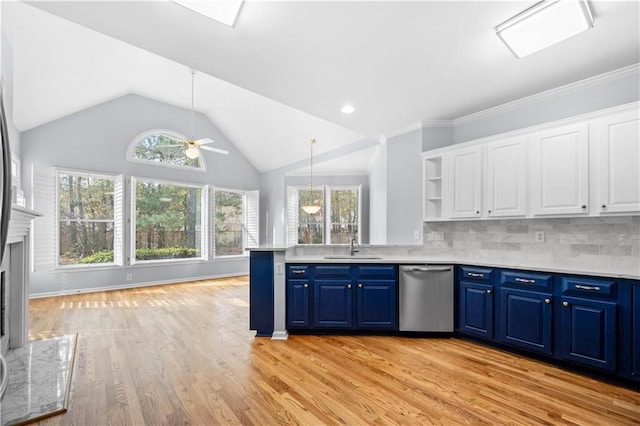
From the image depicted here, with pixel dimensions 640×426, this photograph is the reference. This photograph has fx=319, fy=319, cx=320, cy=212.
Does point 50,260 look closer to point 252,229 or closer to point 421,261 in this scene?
point 252,229

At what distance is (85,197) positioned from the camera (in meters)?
6.35

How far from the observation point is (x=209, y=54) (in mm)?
2820

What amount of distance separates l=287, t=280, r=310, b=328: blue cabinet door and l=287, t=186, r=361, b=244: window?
14.6ft

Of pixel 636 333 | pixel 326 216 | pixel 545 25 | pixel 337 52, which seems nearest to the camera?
pixel 545 25

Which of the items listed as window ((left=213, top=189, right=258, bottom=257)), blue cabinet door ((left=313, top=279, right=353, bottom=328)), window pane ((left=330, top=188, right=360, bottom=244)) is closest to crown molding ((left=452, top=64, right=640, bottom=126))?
blue cabinet door ((left=313, top=279, right=353, bottom=328))

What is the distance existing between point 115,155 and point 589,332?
7.91 meters

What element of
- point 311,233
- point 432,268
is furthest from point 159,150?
point 432,268

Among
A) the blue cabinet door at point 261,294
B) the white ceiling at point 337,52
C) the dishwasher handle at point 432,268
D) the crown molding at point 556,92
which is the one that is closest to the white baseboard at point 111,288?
the white ceiling at point 337,52

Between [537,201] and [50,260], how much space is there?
7.61 meters

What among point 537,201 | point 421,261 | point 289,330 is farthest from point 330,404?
point 537,201

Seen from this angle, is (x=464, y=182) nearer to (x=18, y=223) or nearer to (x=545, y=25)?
(x=545, y=25)

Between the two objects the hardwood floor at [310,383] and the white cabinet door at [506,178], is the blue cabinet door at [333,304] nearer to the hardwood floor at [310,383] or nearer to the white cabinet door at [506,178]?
the hardwood floor at [310,383]

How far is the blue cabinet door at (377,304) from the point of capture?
370 centimetres

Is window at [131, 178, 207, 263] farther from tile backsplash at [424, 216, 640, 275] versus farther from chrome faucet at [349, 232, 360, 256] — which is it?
tile backsplash at [424, 216, 640, 275]
